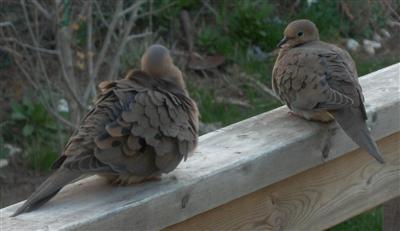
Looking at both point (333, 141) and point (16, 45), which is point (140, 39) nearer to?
point (16, 45)

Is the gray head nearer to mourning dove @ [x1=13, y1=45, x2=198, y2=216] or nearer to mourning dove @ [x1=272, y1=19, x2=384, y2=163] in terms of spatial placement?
mourning dove @ [x1=13, y1=45, x2=198, y2=216]

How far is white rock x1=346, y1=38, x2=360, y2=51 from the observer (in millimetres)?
7395

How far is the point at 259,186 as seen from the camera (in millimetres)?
2609

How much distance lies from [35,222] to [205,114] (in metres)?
4.17

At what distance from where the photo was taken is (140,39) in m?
6.91

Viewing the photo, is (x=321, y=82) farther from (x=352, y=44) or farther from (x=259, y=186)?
(x=352, y=44)

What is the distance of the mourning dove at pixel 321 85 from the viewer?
10.5 ft

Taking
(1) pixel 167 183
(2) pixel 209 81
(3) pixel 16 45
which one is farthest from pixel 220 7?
(1) pixel 167 183

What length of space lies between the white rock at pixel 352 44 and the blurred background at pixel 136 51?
40 mm

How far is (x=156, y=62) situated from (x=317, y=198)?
64 cm

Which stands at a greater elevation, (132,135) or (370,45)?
(132,135)

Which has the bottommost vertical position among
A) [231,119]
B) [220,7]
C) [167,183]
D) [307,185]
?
[231,119]

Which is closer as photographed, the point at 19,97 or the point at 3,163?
the point at 3,163

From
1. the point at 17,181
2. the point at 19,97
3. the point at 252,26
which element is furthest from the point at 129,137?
A: the point at 252,26
